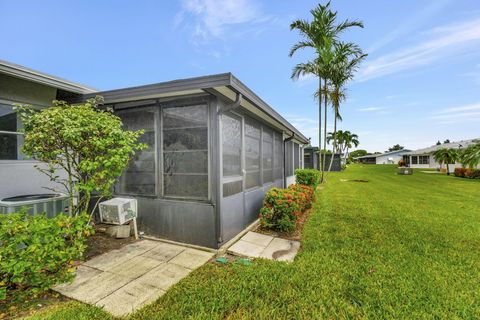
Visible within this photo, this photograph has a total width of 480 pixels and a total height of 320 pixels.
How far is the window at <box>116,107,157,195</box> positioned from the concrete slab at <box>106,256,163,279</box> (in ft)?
4.41

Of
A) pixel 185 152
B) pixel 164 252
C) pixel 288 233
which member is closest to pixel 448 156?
pixel 288 233

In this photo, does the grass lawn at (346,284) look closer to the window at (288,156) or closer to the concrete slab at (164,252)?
the concrete slab at (164,252)

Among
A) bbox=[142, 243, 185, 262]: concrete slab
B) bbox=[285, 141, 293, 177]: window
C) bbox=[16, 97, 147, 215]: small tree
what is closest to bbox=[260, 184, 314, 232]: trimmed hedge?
bbox=[142, 243, 185, 262]: concrete slab

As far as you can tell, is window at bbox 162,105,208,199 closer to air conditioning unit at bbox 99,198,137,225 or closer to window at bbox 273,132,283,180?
air conditioning unit at bbox 99,198,137,225

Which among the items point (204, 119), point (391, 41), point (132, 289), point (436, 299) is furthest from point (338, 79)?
point (132, 289)

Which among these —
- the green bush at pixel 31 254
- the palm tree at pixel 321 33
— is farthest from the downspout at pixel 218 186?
the palm tree at pixel 321 33

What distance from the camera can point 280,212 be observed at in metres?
4.95

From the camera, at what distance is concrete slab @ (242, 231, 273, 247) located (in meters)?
4.43

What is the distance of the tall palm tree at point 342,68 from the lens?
41.8 ft

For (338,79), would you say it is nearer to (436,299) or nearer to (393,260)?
(393,260)

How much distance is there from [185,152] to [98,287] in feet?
7.88

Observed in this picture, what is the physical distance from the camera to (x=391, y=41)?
8.98 m

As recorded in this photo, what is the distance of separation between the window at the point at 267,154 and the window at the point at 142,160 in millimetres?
3351

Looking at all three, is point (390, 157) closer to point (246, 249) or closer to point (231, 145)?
point (231, 145)
